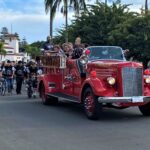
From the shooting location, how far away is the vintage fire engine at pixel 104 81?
13.1 metres

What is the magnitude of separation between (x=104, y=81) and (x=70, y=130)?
2413mm

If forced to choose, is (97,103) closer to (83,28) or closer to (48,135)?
(48,135)

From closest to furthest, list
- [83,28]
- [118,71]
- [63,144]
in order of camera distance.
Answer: [63,144]
[118,71]
[83,28]

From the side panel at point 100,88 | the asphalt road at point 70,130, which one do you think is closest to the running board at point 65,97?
the asphalt road at point 70,130

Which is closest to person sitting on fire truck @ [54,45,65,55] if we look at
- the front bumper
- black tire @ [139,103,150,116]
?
black tire @ [139,103,150,116]

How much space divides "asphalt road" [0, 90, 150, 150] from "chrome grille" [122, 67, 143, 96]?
2.50 ft

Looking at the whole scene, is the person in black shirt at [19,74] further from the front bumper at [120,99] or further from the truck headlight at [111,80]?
the front bumper at [120,99]

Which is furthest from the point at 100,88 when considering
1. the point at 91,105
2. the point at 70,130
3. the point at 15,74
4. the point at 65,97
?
the point at 15,74

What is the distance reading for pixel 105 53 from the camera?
15.1 m

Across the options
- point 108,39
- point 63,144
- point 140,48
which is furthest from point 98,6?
point 63,144

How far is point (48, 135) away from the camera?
10836 millimetres

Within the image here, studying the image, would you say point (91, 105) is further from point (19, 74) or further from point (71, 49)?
point (19, 74)

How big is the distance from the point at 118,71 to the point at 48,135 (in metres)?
3.28

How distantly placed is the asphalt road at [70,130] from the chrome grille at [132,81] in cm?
76
